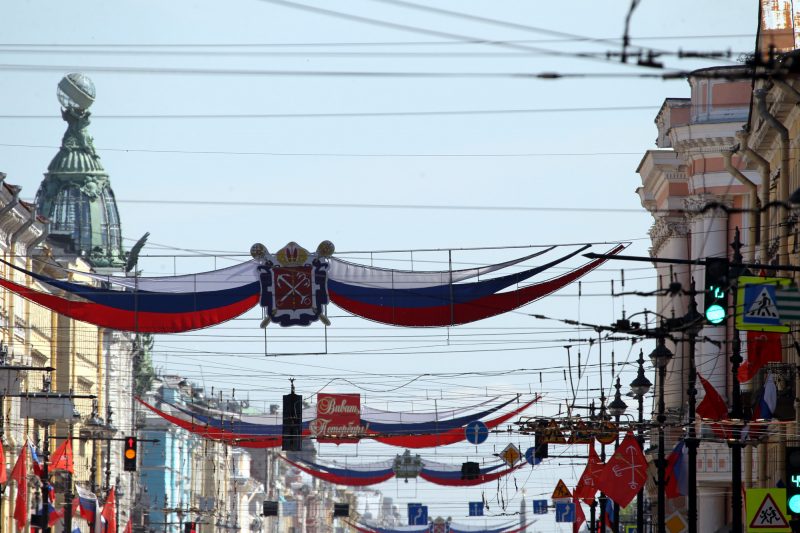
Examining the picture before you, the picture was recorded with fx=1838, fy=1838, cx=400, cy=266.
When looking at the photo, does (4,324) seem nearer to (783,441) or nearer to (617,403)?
(617,403)

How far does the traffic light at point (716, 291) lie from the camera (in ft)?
75.4

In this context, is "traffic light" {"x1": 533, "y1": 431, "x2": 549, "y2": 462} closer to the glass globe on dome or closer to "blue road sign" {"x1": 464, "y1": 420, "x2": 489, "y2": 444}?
"blue road sign" {"x1": 464, "y1": 420, "x2": 489, "y2": 444}

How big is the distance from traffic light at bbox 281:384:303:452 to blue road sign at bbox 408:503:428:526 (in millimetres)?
67385

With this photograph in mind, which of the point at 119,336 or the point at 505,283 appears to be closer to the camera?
the point at 505,283

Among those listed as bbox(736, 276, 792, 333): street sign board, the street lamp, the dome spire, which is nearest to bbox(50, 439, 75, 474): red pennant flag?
the street lamp

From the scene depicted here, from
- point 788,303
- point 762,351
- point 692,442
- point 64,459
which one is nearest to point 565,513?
point 64,459

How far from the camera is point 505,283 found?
35719 millimetres

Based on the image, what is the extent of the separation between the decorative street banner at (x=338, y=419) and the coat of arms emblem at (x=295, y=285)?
14.7 m

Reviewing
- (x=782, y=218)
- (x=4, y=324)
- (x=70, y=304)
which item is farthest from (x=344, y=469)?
(x=70, y=304)

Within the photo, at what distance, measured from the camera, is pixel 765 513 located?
97.0ft

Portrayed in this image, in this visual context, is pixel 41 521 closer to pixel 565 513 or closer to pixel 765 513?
pixel 765 513

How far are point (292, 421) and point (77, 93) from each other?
5906cm

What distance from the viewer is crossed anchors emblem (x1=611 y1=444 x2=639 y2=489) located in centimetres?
4103

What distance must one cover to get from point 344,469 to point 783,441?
29.1 meters
